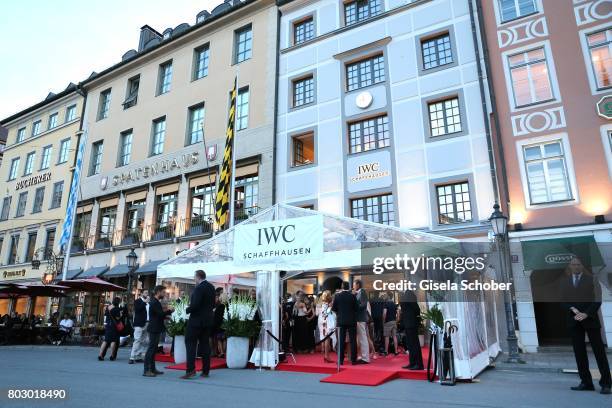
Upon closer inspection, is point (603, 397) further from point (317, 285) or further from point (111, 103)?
point (111, 103)

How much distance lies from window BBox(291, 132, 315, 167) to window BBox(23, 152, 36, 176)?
22.2 metres

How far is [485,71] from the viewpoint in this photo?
14516mm

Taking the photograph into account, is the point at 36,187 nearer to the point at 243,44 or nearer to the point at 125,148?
the point at 125,148

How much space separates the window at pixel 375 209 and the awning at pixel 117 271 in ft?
39.0

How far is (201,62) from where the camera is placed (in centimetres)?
2305

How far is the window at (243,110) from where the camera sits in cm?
2000

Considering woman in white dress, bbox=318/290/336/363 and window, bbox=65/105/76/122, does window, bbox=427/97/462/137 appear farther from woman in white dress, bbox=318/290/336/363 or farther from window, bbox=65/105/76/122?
window, bbox=65/105/76/122

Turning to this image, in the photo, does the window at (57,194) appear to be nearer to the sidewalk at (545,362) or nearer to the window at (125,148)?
the window at (125,148)

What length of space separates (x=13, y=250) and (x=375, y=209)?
2605 centimetres

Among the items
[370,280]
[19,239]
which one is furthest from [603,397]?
[19,239]

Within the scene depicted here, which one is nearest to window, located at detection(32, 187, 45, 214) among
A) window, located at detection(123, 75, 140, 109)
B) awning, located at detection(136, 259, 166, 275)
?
window, located at detection(123, 75, 140, 109)

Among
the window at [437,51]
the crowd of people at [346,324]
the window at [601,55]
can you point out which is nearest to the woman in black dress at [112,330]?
the crowd of people at [346,324]

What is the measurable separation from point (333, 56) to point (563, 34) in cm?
841

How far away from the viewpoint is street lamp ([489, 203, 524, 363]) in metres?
10.0
